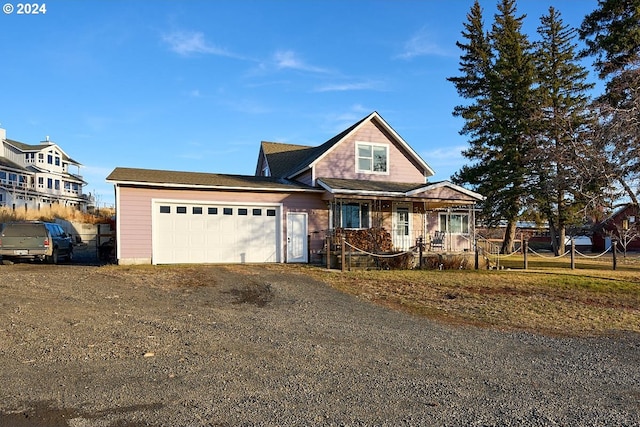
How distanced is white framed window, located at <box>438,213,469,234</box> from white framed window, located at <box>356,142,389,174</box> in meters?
3.70

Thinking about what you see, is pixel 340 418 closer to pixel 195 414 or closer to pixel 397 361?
pixel 195 414

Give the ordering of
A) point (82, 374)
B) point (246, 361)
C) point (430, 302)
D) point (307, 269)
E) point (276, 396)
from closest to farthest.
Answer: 1. point (276, 396)
2. point (82, 374)
3. point (246, 361)
4. point (430, 302)
5. point (307, 269)

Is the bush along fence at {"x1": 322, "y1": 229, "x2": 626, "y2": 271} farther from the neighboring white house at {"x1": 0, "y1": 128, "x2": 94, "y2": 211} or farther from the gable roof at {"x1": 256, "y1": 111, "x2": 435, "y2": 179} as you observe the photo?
the neighboring white house at {"x1": 0, "y1": 128, "x2": 94, "y2": 211}

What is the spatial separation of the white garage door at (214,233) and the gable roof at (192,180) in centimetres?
82

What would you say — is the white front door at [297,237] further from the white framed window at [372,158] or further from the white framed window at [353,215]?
the white framed window at [372,158]

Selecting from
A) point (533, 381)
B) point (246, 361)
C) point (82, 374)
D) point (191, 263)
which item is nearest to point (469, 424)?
point (533, 381)

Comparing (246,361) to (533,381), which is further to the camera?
(246,361)

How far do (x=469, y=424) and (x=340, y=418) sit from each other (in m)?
1.11

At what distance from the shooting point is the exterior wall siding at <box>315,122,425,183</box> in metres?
21.4

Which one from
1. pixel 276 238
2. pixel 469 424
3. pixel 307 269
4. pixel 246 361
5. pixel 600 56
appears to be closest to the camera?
pixel 469 424

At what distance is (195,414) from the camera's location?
410cm

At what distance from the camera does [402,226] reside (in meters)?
21.8

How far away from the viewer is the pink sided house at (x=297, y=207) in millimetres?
17812

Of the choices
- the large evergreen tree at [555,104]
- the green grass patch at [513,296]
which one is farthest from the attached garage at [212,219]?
the large evergreen tree at [555,104]
